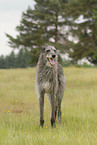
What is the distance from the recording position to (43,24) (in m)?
29.8

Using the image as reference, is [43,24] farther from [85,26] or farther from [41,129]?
[41,129]

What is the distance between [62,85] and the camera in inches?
204

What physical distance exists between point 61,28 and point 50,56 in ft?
87.3

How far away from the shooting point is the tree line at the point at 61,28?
992 inches

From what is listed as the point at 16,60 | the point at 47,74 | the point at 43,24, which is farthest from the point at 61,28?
the point at 16,60

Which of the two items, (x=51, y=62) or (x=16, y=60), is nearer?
(x=51, y=62)

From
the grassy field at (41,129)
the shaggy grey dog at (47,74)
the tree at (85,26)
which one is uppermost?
the tree at (85,26)

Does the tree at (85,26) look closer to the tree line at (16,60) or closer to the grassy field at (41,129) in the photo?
the grassy field at (41,129)

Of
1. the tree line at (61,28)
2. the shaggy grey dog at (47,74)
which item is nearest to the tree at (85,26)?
the tree line at (61,28)

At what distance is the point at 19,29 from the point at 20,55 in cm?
3945

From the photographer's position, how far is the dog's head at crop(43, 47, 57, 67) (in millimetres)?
3961

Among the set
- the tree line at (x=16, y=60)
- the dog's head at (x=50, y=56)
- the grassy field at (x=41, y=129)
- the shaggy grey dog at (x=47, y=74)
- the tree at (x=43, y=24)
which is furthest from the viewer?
the tree line at (x=16, y=60)

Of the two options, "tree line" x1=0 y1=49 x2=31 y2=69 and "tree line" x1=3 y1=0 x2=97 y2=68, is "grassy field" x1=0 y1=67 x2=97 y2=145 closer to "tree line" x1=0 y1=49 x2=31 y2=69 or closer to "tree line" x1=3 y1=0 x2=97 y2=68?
"tree line" x1=3 y1=0 x2=97 y2=68

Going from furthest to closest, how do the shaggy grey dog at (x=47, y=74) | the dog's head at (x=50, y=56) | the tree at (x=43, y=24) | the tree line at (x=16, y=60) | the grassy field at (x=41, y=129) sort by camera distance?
the tree line at (x=16, y=60), the tree at (x=43, y=24), the shaggy grey dog at (x=47, y=74), the dog's head at (x=50, y=56), the grassy field at (x=41, y=129)
